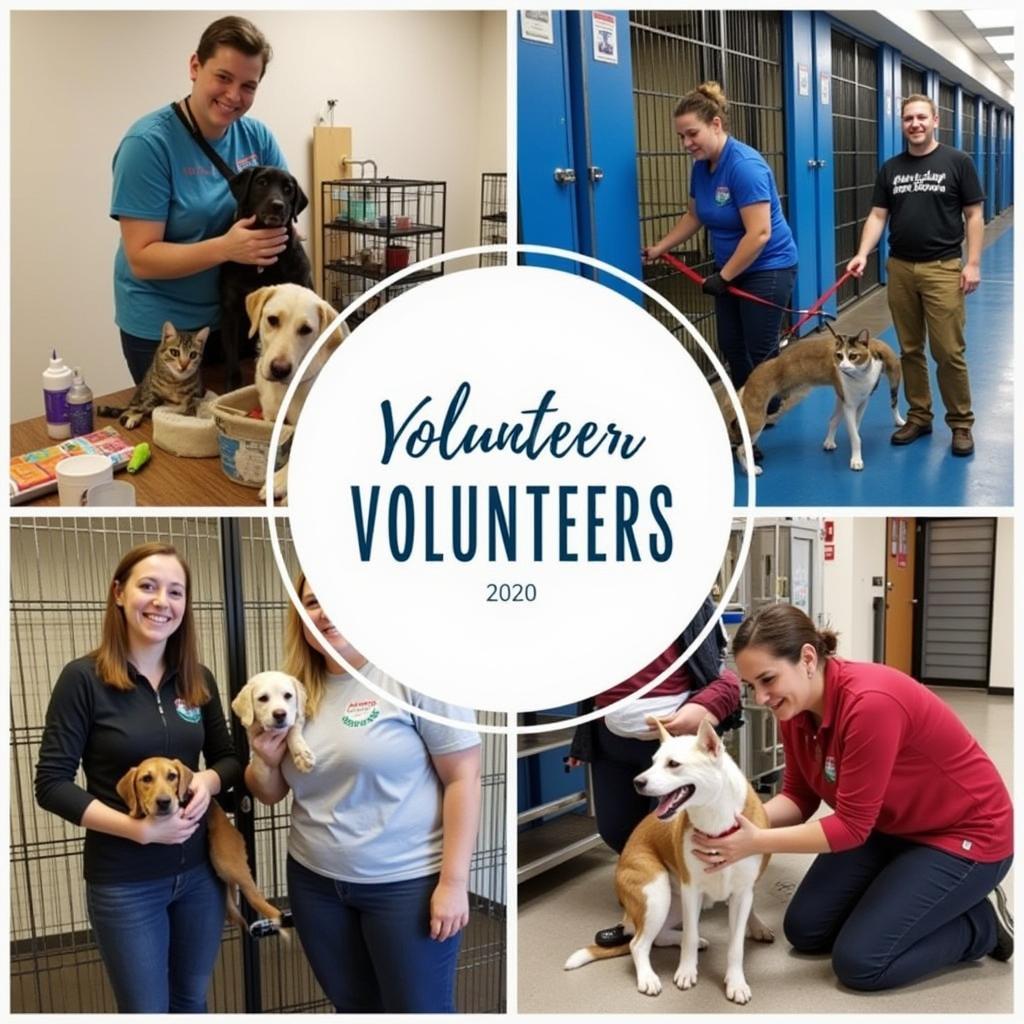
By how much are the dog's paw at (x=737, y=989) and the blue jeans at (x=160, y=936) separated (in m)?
1.09

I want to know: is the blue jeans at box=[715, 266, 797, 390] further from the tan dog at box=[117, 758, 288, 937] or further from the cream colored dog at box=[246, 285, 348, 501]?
the tan dog at box=[117, 758, 288, 937]

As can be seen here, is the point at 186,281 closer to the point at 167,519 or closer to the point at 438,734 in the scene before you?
the point at 167,519

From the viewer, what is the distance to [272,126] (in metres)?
2.92

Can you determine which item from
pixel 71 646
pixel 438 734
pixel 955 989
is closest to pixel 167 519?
pixel 71 646

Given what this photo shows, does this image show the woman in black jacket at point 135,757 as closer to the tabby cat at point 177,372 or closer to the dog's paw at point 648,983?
the tabby cat at point 177,372

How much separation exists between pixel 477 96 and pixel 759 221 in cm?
95

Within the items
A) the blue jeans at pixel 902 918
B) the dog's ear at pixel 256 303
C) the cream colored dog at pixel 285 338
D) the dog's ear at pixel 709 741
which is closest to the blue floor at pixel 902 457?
the dog's ear at pixel 709 741

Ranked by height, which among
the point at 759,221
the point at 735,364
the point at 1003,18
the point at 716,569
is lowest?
the point at 716,569

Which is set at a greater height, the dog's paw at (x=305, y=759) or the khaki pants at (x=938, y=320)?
the khaki pants at (x=938, y=320)

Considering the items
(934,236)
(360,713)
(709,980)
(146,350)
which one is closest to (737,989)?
(709,980)

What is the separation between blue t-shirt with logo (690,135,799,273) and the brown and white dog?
5.43 ft

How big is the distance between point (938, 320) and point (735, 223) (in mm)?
809

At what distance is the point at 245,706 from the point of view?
206cm

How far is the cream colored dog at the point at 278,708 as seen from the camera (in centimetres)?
203
